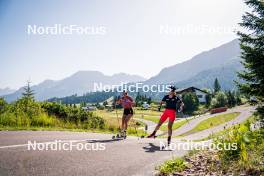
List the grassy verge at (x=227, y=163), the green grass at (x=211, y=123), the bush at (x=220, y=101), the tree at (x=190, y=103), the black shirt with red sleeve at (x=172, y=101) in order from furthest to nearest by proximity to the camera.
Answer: the tree at (x=190, y=103) → the bush at (x=220, y=101) → the green grass at (x=211, y=123) → the black shirt with red sleeve at (x=172, y=101) → the grassy verge at (x=227, y=163)

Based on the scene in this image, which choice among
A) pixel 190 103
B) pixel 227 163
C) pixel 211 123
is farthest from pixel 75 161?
pixel 190 103

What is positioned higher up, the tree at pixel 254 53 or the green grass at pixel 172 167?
the tree at pixel 254 53

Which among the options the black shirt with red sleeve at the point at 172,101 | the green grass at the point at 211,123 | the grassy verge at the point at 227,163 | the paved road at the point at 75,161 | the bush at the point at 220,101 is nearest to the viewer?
the grassy verge at the point at 227,163

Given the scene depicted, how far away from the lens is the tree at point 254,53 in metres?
15.6

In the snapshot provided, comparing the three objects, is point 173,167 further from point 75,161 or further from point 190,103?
point 190,103

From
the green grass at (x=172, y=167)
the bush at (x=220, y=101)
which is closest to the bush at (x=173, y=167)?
the green grass at (x=172, y=167)

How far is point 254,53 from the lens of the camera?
51.6ft

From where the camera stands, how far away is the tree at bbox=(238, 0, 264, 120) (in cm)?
1559

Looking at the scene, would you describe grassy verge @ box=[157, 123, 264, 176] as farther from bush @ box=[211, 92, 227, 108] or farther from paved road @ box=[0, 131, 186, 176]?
bush @ box=[211, 92, 227, 108]

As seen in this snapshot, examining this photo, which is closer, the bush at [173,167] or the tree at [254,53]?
the bush at [173,167]

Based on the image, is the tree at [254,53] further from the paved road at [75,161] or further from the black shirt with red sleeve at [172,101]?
the paved road at [75,161]

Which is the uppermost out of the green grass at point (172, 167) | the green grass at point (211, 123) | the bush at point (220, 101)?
the bush at point (220, 101)

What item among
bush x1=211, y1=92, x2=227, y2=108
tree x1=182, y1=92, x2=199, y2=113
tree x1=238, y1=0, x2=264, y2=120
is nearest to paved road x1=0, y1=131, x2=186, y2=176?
tree x1=238, y1=0, x2=264, y2=120

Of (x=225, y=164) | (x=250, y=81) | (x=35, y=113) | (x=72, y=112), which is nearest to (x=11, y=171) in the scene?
(x=225, y=164)
